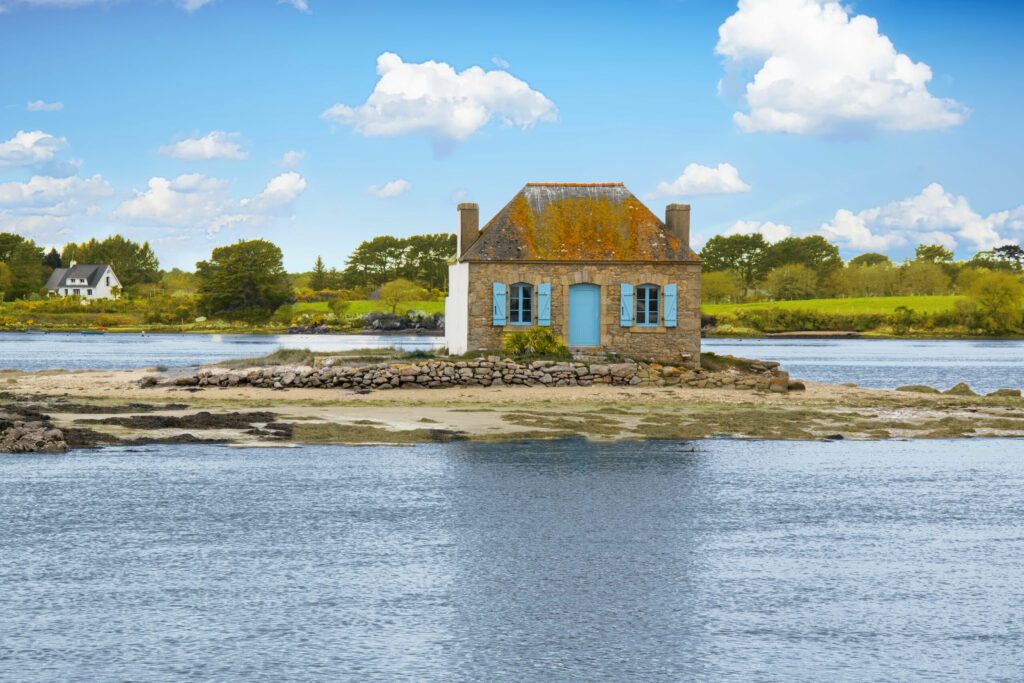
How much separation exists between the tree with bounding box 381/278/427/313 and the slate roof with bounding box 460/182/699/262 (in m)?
79.1

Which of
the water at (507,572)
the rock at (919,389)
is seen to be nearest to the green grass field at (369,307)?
the rock at (919,389)

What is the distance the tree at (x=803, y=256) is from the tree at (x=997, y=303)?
33859mm

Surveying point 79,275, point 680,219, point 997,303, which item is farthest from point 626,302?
point 79,275

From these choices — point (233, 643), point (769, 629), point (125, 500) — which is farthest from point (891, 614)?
point (125, 500)

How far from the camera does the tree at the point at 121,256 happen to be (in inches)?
6078

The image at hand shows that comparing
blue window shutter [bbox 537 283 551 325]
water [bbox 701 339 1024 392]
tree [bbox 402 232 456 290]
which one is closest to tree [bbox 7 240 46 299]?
tree [bbox 402 232 456 290]

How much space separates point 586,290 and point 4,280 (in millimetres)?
112066

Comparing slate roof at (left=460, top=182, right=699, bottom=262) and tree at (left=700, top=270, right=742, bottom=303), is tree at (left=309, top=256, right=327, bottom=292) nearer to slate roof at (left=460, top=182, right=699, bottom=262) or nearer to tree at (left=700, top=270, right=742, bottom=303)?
tree at (left=700, top=270, right=742, bottom=303)

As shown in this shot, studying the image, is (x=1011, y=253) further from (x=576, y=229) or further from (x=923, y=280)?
(x=576, y=229)

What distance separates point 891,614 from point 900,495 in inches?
266

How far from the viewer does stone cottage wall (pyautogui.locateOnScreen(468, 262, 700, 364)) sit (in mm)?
33969

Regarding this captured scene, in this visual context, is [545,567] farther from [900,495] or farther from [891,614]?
[900,495]

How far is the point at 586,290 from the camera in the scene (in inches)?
1353

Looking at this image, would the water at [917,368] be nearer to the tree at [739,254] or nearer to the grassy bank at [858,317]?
the grassy bank at [858,317]
